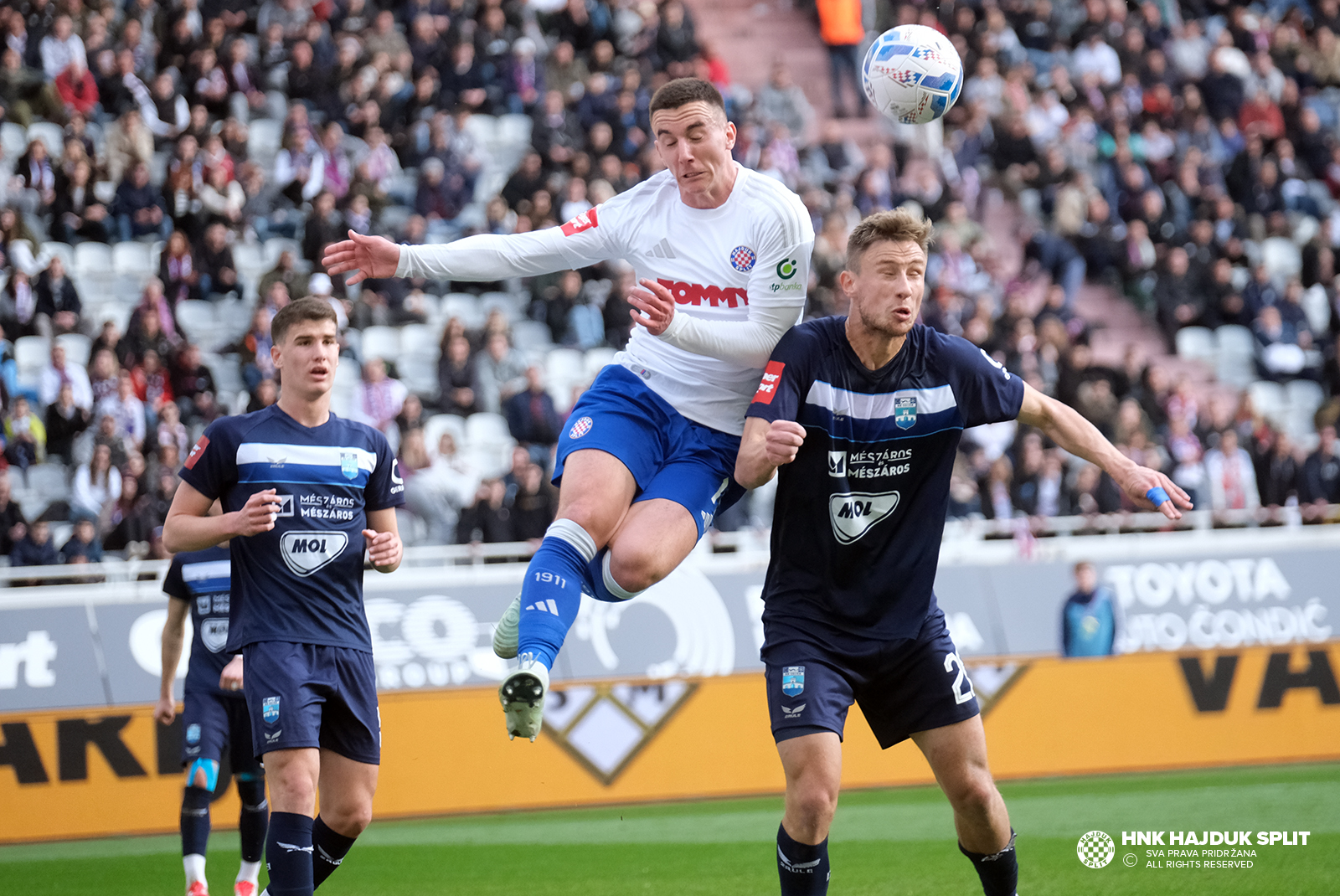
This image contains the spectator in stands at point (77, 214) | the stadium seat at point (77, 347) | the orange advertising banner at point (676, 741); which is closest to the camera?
the orange advertising banner at point (676, 741)

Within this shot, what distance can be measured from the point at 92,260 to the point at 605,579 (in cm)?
1221

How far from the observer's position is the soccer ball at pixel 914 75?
22.7 ft

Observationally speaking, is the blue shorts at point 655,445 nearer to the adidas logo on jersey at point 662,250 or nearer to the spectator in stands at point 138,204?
the adidas logo on jersey at point 662,250

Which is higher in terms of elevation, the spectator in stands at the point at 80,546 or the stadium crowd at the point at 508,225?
the stadium crowd at the point at 508,225

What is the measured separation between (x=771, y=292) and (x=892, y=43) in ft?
4.95

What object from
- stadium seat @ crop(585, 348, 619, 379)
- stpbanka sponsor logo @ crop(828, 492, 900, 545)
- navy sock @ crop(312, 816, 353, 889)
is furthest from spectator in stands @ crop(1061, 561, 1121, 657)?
navy sock @ crop(312, 816, 353, 889)

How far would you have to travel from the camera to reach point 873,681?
605cm

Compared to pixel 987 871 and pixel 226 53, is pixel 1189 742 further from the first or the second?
pixel 226 53

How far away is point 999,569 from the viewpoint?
1429cm

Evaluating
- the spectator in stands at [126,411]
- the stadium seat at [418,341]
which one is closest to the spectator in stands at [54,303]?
the spectator in stands at [126,411]

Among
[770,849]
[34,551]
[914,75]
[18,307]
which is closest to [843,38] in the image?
[18,307]

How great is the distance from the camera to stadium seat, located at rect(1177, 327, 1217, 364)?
20.3 meters

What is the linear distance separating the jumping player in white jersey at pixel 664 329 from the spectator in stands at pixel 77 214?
11.0 m

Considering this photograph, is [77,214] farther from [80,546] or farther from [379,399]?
[80,546]
